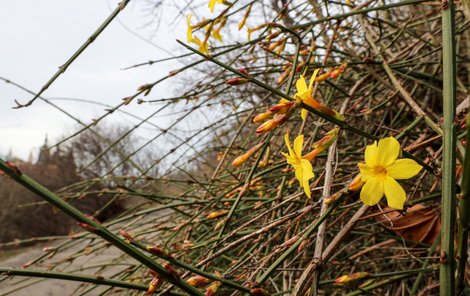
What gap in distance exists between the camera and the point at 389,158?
58 centimetres

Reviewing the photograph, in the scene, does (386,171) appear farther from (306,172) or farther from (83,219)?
(83,219)

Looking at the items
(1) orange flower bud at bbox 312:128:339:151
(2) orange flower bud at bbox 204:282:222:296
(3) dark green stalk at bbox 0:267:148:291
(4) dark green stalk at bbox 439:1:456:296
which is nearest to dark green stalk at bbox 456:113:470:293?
(4) dark green stalk at bbox 439:1:456:296

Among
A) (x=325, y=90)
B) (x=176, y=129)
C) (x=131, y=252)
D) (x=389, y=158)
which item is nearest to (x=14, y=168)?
(x=131, y=252)

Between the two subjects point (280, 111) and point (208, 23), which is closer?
point (280, 111)

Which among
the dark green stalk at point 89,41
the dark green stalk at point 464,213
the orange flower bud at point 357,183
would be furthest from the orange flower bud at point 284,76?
the dark green stalk at point 464,213

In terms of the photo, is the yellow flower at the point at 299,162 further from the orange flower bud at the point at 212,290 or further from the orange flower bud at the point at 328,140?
the orange flower bud at the point at 212,290

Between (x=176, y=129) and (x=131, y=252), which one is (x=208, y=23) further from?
(x=176, y=129)

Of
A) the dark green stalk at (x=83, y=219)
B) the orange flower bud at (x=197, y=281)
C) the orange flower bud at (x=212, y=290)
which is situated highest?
the dark green stalk at (x=83, y=219)

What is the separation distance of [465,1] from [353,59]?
0.56m

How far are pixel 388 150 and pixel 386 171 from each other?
0.04m

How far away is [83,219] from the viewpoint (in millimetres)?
465

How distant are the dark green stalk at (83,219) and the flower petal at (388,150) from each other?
1.08 feet

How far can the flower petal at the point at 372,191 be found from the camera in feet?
1.94

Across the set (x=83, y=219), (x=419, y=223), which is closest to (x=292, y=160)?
(x=83, y=219)
